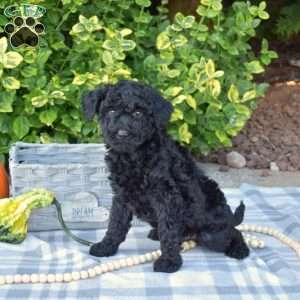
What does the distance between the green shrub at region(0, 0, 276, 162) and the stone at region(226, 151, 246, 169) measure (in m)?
0.39

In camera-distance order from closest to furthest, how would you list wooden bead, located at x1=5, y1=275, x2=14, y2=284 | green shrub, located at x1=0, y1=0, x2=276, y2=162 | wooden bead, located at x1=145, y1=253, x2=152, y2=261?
wooden bead, located at x1=5, y1=275, x2=14, y2=284 < wooden bead, located at x1=145, y1=253, x2=152, y2=261 < green shrub, located at x1=0, y1=0, x2=276, y2=162

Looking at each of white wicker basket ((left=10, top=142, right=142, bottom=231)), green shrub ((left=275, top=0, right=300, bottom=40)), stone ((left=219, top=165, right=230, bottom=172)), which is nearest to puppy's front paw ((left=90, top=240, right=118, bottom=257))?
white wicker basket ((left=10, top=142, right=142, bottom=231))

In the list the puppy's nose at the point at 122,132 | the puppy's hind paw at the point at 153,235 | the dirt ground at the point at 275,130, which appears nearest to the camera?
the puppy's nose at the point at 122,132

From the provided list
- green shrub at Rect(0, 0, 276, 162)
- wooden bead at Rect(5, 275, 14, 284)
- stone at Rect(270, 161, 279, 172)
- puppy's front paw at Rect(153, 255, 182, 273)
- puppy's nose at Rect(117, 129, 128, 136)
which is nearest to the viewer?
puppy's nose at Rect(117, 129, 128, 136)

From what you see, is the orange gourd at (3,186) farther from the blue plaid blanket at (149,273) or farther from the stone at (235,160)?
the stone at (235,160)

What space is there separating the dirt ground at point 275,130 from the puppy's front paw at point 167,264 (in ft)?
8.00

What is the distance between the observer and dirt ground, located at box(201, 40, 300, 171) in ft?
16.9

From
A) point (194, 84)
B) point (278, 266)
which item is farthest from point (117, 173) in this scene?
point (194, 84)

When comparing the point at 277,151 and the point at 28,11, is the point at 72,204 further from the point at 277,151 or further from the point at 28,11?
the point at 277,151

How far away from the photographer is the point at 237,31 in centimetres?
461

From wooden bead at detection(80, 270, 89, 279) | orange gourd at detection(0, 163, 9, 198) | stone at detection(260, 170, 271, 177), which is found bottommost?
stone at detection(260, 170, 271, 177)

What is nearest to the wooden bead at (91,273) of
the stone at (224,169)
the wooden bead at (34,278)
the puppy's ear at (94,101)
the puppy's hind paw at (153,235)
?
the wooden bead at (34,278)

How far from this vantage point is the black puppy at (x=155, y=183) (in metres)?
2.58

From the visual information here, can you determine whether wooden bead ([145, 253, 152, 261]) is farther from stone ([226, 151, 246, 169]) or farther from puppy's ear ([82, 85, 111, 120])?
stone ([226, 151, 246, 169])
